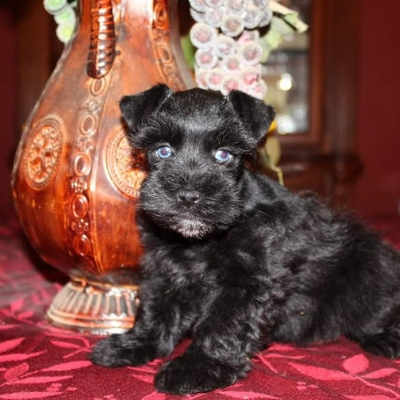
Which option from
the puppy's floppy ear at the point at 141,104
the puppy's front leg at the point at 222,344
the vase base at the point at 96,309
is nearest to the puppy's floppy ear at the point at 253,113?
the puppy's floppy ear at the point at 141,104

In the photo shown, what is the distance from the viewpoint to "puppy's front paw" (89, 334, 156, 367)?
6.03ft

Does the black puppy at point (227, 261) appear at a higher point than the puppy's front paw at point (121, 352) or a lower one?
higher

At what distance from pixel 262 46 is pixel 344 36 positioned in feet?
12.1

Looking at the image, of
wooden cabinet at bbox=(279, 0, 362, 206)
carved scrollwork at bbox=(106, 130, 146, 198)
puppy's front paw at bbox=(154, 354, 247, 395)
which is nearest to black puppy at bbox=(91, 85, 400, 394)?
puppy's front paw at bbox=(154, 354, 247, 395)

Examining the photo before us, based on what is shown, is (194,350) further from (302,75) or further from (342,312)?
(302,75)

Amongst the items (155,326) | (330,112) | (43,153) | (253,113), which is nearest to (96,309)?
(155,326)

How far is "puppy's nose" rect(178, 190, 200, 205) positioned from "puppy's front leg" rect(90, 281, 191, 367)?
0.41 m

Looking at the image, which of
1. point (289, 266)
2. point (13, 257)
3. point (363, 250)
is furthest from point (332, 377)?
point (13, 257)

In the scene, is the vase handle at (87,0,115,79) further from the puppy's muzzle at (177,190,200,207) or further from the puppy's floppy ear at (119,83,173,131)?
the puppy's muzzle at (177,190,200,207)

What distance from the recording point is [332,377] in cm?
176

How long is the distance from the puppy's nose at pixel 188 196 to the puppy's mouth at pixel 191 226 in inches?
1.8

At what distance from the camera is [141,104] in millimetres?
1923

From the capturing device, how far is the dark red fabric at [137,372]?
1604 mm

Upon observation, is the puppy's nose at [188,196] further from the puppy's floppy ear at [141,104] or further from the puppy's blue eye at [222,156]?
the puppy's floppy ear at [141,104]
